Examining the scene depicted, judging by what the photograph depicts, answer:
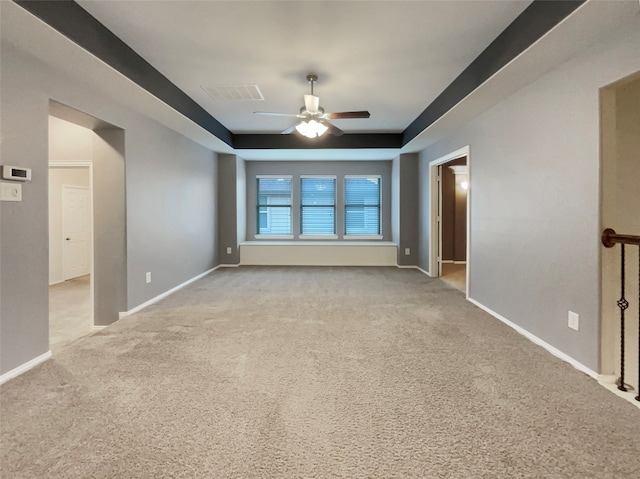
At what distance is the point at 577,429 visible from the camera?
179 cm

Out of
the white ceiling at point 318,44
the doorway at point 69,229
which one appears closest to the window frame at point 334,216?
the white ceiling at point 318,44

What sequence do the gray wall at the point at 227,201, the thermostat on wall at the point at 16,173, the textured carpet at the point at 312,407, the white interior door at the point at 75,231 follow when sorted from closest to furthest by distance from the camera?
the textured carpet at the point at 312,407
the thermostat on wall at the point at 16,173
the white interior door at the point at 75,231
the gray wall at the point at 227,201

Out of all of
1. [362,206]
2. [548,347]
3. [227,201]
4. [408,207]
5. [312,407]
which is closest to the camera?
[312,407]

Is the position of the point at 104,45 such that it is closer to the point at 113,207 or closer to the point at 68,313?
the point at 113,207

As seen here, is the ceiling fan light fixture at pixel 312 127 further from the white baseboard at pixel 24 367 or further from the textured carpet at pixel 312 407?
the white baseboard at pixel 24 367

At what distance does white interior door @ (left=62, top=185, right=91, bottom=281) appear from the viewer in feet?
21.6

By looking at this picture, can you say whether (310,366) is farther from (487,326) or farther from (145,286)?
(145,286)

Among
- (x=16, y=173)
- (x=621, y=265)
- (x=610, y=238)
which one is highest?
(x=16, y=173)

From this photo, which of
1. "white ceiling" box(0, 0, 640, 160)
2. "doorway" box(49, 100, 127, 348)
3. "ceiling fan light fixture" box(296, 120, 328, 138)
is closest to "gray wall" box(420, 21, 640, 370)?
"white ceiling" box(0, 0, 640, 160)

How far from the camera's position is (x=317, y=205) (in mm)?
8375

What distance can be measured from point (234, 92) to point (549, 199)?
3.59 meters

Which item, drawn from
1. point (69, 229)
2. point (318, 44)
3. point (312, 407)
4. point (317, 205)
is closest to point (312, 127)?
point (318, 44)

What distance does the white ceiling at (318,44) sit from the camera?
239cm

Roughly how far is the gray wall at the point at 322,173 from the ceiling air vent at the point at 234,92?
3697mm
